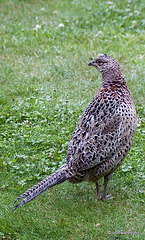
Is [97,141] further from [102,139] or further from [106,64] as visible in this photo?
[106,64]

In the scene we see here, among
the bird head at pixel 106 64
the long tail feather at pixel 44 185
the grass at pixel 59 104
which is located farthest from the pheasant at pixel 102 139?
the grass at pixel 59 104

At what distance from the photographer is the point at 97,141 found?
4398mm

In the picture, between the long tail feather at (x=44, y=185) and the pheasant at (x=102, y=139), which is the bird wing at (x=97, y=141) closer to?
the pheasant at (x=102, y=139)

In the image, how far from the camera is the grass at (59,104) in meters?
4.25

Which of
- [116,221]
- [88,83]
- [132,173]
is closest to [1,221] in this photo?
[116,221]

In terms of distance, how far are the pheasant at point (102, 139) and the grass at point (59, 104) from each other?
18.0 inches

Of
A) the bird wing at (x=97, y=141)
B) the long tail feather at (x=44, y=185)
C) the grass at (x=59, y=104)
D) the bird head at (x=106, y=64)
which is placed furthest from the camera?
the bird head at (x=106, y=64)

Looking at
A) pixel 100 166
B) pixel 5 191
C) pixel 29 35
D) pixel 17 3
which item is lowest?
pixel 5 191

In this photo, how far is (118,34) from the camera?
9359 mm

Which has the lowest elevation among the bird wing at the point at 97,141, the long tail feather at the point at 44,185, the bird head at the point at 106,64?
the long tail feather at the point at 44,185

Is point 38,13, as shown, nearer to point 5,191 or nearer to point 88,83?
point 88,83

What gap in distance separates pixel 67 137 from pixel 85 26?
16.6 feet

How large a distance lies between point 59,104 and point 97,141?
250 cm

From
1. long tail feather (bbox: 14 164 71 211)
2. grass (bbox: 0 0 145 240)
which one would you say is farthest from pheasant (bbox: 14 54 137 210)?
grass (bbox: 0 0 145 240)
